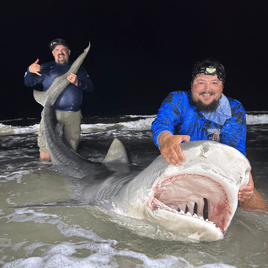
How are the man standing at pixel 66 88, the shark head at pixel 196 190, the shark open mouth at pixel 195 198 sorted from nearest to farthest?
1. the shark head at pixel 196 190
2. the shark open mouth at pixel 195 198
3. the man standing at pixel 66 88

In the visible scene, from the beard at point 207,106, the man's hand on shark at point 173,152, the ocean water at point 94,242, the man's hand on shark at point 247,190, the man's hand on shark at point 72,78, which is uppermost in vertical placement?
the man's hand on shark at point 72,78

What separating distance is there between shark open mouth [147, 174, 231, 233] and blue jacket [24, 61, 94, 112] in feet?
10.8

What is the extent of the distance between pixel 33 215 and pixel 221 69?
250 cm

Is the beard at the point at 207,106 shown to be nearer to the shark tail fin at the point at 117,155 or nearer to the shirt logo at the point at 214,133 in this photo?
the shirt logo at the point at 214,133

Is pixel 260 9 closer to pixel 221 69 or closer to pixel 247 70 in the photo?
pixel 247 70

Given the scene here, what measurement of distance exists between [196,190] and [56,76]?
145 inches

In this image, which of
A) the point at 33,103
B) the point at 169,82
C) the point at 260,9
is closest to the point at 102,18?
the point at 169,82

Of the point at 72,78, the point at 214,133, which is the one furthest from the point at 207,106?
the point at 72,78

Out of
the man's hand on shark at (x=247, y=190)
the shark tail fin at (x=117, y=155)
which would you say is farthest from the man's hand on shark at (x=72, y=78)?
the man's hand on shark at (x=247, y=190)

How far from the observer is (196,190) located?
176 centimetres

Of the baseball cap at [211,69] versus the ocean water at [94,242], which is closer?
the ocean water at [94,242]

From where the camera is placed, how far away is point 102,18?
3247 cm

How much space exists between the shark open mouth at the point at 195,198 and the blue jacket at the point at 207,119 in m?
0.92

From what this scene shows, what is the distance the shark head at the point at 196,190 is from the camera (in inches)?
52.4
